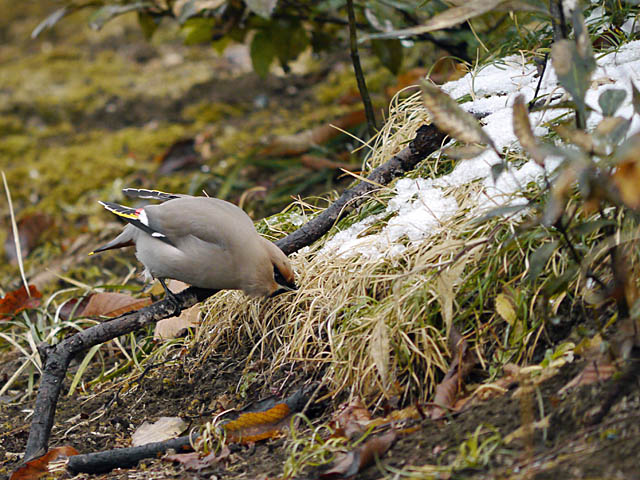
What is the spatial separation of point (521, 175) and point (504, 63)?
1.00m

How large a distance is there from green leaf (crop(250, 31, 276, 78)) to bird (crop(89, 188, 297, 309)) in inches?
74.2

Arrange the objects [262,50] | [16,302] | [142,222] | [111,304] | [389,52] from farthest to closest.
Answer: [262,50] < [389,52] < [16,302] < [111,304] < [142,222]

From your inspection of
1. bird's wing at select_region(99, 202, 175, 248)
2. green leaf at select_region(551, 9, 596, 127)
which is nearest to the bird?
bird's wing at select_region(99, 202, 175, 248)

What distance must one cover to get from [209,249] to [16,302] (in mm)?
1630

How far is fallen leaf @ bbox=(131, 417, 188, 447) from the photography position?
279cm

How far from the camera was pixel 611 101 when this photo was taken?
201 cm

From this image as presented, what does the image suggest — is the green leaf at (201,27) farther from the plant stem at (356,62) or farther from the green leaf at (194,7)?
the plant stem at (356,62)

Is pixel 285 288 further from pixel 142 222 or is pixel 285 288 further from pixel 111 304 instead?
pixel 111 304

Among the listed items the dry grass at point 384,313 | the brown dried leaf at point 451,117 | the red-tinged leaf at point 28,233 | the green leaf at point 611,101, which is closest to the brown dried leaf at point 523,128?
the brown dried leaf at point 451,117

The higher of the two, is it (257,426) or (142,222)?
(142,222)

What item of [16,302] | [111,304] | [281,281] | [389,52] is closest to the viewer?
[281,281]

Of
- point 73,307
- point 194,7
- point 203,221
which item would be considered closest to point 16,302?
point 73,307

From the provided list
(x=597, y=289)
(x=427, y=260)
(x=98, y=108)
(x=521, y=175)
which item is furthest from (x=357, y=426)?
(x=98, y=108)

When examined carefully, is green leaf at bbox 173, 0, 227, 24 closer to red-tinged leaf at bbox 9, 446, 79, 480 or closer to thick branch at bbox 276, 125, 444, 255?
thick branch at bbox 276, 125, 444, 255
